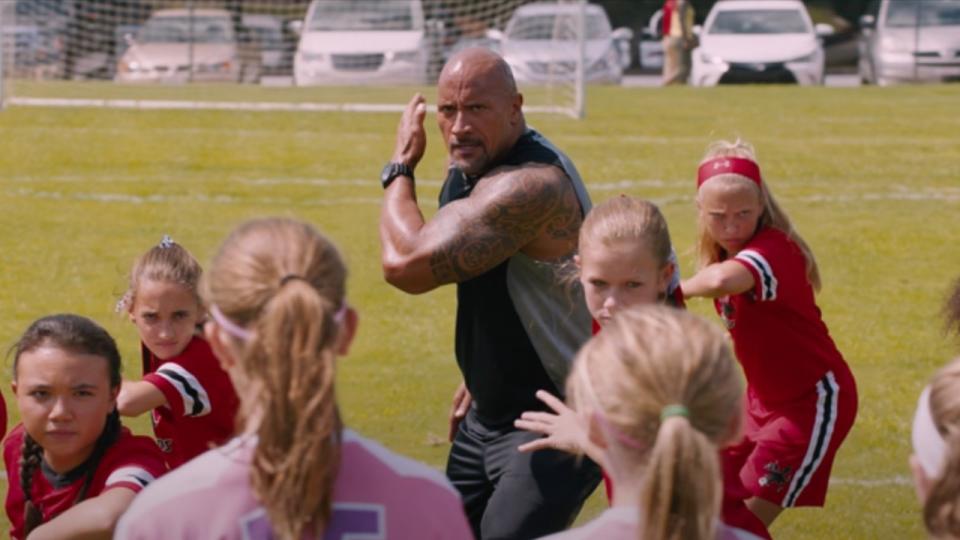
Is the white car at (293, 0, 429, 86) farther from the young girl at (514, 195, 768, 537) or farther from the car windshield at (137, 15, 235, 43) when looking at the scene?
the young girl at (514, 195, 768, 537)

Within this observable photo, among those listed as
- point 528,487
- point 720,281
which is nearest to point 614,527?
point 528,487

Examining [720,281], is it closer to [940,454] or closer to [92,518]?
[92,518]

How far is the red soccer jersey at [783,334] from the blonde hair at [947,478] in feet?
8.65

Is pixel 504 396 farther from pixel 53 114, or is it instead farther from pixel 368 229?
pixel 53 114

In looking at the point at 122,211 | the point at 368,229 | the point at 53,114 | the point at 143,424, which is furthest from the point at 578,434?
the point at 53,114

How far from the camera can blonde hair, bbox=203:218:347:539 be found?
304 cm

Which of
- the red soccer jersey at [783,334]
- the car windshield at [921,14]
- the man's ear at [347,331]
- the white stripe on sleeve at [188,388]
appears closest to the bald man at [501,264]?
the white stripe on sleeve at [188,388]

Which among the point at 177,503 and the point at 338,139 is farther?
the point at 338,139

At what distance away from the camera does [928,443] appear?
10.0 ft

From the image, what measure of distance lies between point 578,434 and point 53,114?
1724 centimetres

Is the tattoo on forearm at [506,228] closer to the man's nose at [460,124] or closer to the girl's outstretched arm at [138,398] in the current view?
the man's nose at [460,124]

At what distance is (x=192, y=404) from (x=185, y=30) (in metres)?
21.1

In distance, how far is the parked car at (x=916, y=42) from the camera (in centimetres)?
2708

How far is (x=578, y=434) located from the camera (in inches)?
140
